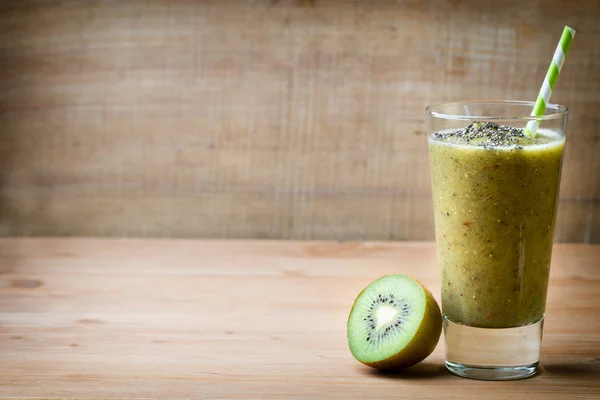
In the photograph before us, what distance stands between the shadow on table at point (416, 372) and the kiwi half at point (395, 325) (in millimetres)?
12

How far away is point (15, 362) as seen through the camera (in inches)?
40.3

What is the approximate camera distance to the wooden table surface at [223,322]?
96 centimetres

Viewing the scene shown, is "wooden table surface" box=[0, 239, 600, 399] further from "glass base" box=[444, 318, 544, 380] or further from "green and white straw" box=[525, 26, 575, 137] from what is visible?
"green and white straw" box=[525, 26, 575, 137]

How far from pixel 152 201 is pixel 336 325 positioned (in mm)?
650

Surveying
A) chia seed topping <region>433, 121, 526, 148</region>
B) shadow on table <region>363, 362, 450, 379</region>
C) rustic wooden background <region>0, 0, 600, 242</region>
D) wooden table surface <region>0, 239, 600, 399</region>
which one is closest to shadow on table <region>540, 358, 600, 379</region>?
wooden table surface <region>0, 239, 600, 399</region>

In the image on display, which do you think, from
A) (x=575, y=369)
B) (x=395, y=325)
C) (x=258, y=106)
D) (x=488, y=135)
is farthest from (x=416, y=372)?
(x=258, y=106)

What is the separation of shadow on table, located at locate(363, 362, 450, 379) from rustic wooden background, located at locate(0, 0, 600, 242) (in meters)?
0.69

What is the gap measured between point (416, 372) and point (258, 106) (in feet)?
2.57

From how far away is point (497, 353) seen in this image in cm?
98

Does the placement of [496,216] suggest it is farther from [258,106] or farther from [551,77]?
[258,106]

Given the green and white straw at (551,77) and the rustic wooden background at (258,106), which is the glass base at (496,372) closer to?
the green and white straw at (551,77)

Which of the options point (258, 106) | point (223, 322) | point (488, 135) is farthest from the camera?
point (258, 106)

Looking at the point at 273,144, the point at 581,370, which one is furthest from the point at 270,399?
the point at 273,144

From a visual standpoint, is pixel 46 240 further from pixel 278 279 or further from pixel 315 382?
pixel 315 382
